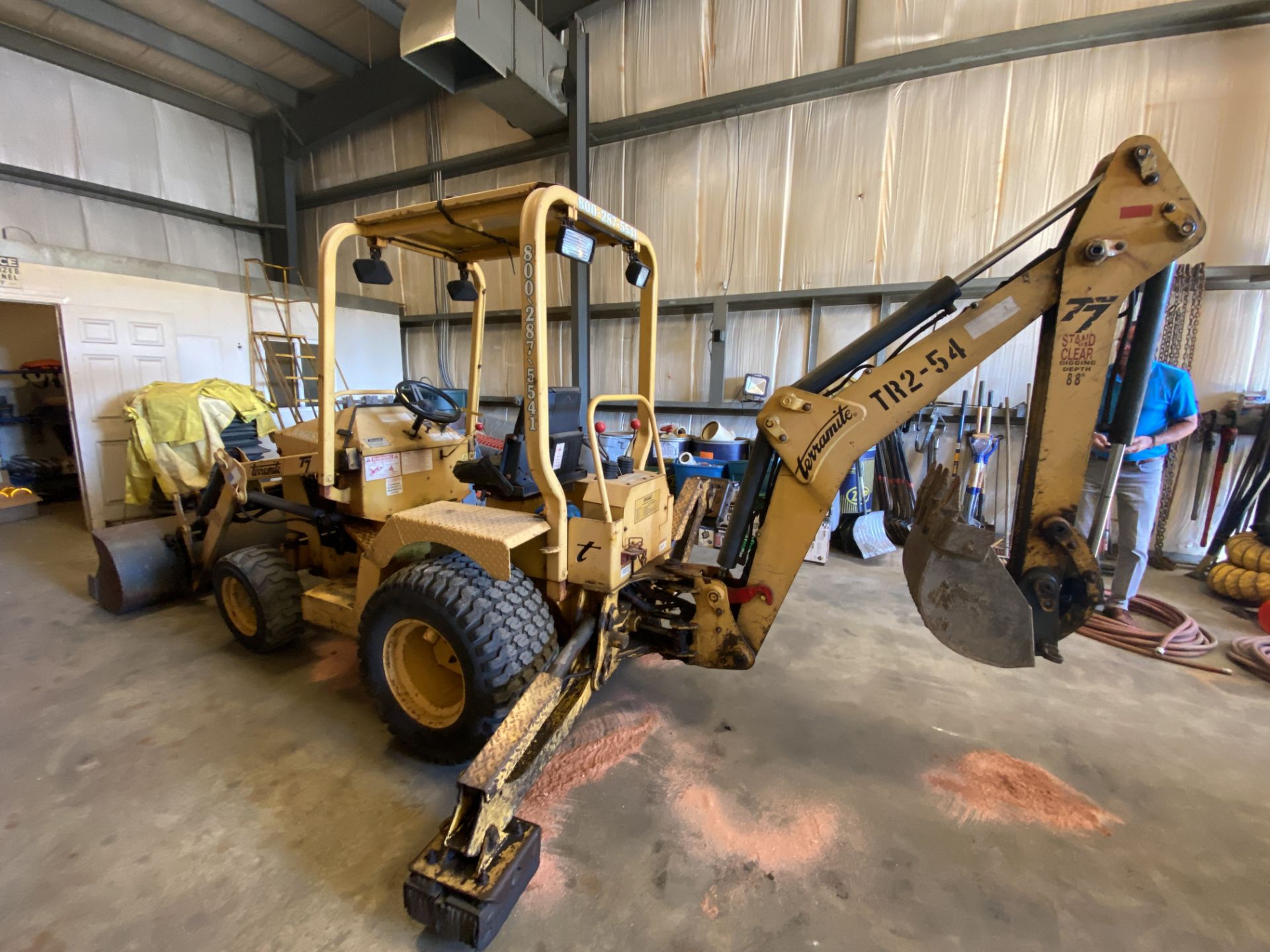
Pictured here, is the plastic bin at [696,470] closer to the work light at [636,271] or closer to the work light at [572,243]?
the work light at [636,271]

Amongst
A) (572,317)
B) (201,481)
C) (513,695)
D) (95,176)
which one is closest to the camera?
(513,695)

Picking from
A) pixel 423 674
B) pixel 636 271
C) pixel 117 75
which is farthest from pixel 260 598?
pixel 117 75

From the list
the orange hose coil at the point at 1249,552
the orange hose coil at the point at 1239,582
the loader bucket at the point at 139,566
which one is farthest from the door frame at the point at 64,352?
the orange hose coil at the point at 1249,552

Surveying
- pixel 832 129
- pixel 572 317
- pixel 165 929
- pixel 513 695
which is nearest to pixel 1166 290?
pixel 513 695

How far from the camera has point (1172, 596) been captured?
4375 millimetres

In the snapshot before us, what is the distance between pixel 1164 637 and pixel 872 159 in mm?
5175

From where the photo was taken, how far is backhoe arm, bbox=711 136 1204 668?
1.67 m

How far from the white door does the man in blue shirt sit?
9.52 meters

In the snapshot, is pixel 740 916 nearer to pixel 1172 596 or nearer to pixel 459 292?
pixel 459 292

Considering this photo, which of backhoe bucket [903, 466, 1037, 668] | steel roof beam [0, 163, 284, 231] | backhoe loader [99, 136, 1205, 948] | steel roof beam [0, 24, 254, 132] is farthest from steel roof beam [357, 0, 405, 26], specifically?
backhoe bucket [903, 466, 1037, 668]

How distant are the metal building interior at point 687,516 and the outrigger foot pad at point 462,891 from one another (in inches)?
0.6

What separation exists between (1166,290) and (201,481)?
775 centimetres

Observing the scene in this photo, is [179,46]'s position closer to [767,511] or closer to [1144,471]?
[767,511]

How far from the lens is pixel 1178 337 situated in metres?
4.82
